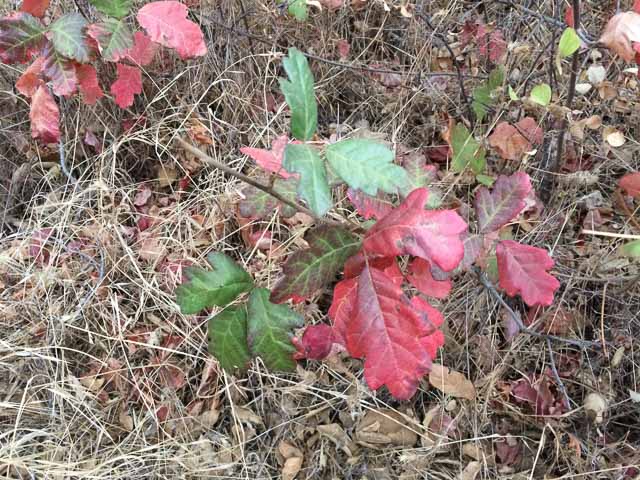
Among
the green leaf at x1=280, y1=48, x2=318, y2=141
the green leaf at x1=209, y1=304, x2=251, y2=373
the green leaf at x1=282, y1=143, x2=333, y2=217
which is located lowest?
the green leaf at x1=209, y1=304, x2=251, y2=373

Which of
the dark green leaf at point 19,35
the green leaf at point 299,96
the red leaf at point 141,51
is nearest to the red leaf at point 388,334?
the green leaf at point 299,96

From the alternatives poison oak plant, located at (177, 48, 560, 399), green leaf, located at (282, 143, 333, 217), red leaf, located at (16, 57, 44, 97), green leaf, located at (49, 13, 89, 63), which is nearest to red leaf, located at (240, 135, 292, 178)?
poison oak plant, located at (177, 48, 560, 399)

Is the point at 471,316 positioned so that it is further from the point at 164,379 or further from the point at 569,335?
the point at 164,379

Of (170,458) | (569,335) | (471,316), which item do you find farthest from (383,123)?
(170,458)

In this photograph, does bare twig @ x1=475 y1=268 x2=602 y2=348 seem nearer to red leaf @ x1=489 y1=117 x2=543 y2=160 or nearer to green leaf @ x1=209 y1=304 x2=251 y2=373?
red leaf @ x1=489 y1=117 x2=543 y2=160

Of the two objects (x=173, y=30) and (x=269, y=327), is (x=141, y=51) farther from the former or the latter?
(x=269, y=327)
